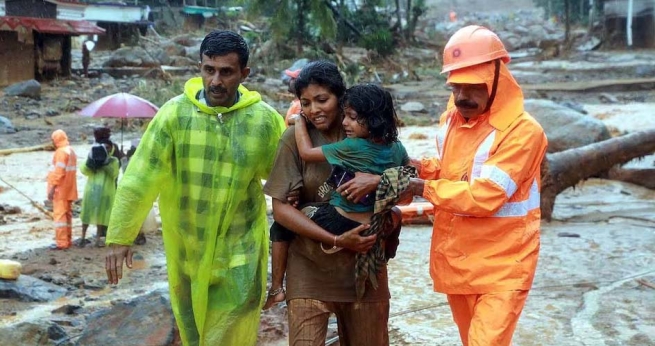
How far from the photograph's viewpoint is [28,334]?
5.30 m

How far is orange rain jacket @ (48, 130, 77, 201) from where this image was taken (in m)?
8.95

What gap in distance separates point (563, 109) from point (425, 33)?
95.1 feet

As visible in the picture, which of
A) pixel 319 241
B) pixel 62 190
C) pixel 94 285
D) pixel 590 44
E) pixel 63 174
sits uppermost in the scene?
pixel 590 44

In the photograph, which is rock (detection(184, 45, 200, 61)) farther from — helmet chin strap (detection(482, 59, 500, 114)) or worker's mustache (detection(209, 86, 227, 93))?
helmet chin strap (detection(482, 59, 500, 114))

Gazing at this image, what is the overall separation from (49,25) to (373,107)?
81.3ft

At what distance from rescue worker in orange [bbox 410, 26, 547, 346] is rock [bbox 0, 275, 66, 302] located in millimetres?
4314

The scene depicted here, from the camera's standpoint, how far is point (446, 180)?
3.46m

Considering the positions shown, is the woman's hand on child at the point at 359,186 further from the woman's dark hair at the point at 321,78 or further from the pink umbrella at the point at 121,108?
the pink umbrella at the point at 121,108

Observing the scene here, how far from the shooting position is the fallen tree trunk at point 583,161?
9047mm

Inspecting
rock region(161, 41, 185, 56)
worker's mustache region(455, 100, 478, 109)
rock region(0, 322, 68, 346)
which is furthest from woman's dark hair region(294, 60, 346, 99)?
rock region(161, 41, 185, 56)

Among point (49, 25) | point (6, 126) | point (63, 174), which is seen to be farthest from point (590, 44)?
point (63, 174)

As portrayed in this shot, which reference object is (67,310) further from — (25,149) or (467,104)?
(25,149)

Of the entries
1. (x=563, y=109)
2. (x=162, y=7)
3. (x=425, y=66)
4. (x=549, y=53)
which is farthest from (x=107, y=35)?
(x=563, y=109)

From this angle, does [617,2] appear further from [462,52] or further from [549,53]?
[462,52]
